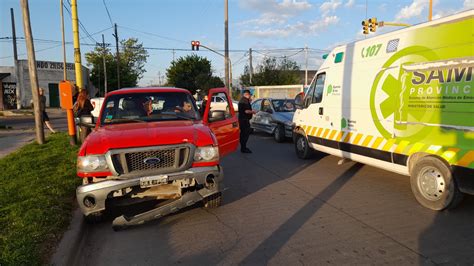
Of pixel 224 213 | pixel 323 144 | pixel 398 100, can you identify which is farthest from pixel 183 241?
pixel 323 144

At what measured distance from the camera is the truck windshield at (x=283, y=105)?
1311cm

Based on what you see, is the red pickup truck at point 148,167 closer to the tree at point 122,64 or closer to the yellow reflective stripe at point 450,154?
the yellow reflective stripe at point 450,154

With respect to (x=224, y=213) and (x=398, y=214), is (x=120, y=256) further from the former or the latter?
(x=398, y=214)

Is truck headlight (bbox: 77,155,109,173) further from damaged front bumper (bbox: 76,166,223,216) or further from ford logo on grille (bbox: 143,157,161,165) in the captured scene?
ford logo on grille (bbox: 143,157,161,165)

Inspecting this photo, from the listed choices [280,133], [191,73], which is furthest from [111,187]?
[191,73]

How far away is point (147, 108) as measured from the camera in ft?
19.5

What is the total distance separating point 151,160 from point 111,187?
1.85 ft

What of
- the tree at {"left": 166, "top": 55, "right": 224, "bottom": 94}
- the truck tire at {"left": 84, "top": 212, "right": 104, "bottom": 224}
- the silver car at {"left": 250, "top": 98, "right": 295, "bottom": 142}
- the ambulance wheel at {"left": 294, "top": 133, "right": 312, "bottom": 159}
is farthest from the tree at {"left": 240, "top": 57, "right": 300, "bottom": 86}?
the truck tire at {"left": 84, "top": 212, "right": 104, "bottom": 224}

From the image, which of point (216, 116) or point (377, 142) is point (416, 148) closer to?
point (377, 142)

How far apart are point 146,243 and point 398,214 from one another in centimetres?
A: 344

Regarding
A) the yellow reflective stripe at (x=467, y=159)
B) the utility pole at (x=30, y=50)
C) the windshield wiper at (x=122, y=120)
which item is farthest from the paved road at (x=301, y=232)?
the utility pole at (x=30, y=50)

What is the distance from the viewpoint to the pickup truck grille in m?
4.40

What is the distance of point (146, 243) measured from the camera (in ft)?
14.1

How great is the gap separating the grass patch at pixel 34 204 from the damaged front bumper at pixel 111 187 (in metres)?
0.49
